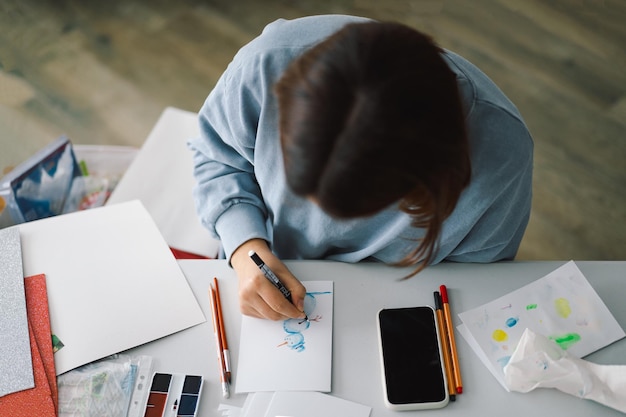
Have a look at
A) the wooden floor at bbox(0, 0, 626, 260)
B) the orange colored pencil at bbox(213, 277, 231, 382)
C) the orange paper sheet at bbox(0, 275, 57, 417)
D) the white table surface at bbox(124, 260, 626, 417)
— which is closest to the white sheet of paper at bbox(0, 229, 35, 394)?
the orange paper sheet at bbox(0, 275, 57, 417)

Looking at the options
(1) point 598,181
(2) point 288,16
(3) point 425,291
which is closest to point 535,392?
(3) point 425,291

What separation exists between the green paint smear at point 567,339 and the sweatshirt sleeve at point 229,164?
0.45 m

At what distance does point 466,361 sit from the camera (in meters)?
0.80

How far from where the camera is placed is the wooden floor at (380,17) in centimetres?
182

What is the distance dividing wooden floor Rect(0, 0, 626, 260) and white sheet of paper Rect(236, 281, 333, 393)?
1.05 meters

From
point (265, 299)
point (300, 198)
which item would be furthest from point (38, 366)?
point (300, 198)

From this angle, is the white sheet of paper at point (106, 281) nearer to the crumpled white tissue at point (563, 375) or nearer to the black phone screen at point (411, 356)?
the black phone screen at point (411, 356)

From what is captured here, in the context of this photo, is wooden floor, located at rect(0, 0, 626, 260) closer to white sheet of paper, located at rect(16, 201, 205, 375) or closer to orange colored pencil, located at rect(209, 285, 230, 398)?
white sheet of paper, located at rect(16, 201, 205, 375)

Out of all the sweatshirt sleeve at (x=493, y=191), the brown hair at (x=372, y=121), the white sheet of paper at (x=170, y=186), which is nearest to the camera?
the brown hair at (x=372, y=121)

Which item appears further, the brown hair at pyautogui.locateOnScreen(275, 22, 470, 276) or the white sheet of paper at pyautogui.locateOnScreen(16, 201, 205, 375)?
the white sheet of paper at pyautogui.locateOnScreen(16, 201, 205, 375)

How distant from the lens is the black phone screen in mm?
767

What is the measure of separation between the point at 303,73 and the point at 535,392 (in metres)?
0.51

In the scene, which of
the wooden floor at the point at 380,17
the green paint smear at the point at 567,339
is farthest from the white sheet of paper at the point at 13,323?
the wooden floor at the point at 380,17

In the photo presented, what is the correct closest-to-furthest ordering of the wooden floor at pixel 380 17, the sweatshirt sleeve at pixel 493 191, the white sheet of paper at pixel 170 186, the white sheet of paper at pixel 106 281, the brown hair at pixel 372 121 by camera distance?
1. the brown hair at pixel 372 121
2. the sweatshirt sleeve at pixel 493 191
3. the white sheet of paper at pixel 106 281
4. the white sheet of paper at pixel 170 186
5. the wooden floor at pixel 380 17
